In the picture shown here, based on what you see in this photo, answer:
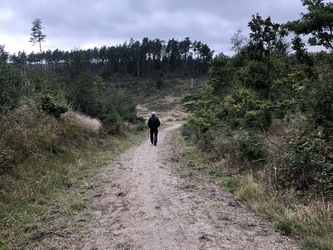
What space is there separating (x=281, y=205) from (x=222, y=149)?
4.95 m

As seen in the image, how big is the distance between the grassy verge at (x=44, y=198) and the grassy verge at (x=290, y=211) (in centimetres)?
328

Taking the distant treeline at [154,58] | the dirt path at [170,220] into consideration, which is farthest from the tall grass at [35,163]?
the distant treeline at [154,58]

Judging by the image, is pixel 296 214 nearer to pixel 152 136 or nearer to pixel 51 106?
pixel 51 106

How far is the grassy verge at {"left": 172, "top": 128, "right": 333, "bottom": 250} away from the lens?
157 inches

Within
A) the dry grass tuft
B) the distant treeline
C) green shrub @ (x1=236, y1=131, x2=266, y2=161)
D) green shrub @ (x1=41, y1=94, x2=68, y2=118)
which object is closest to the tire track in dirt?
green shrub @ (x1=236, y1=131, x2=266, y2=161)

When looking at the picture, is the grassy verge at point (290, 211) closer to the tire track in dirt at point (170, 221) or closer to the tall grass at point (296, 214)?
the tall grass at point (296, 214)

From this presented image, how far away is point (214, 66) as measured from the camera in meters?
25.1

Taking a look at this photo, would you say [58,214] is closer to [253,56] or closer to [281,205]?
[281,205]

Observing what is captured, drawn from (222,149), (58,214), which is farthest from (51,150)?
(222,149)

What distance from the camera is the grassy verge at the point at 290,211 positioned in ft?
13.1

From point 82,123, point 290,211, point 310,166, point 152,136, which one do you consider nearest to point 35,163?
point 82,123

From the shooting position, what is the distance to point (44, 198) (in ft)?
21.0

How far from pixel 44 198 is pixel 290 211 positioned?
509cm

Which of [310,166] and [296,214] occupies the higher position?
[310,166]
